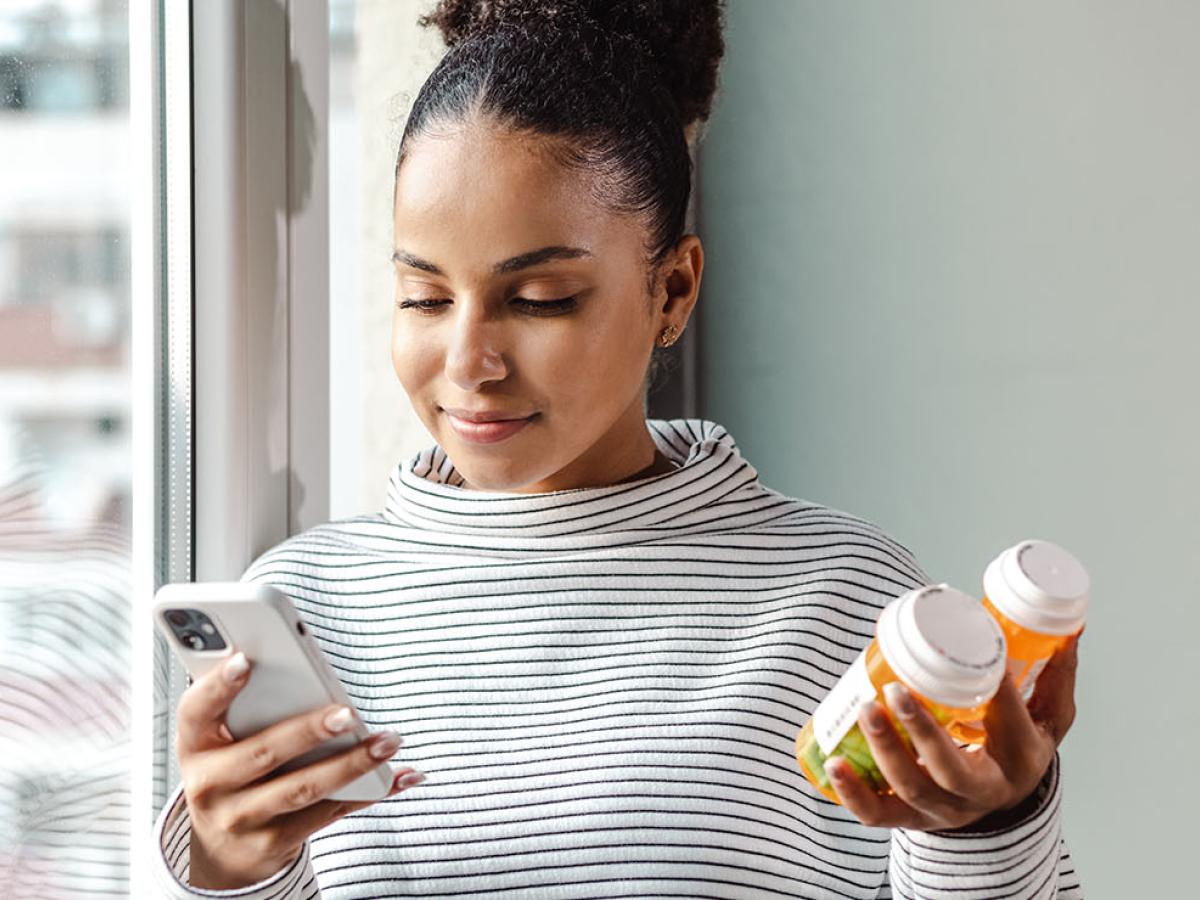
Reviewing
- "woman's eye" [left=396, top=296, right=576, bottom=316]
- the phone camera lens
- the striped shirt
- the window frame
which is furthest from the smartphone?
the window frame

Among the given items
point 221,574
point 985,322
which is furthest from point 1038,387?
point 221,574

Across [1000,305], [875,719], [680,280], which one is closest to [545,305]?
[680,280]

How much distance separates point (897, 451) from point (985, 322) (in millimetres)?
174

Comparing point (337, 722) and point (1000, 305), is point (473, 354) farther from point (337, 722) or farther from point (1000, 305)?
point (1000, 305)

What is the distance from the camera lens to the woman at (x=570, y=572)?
853 millimetres

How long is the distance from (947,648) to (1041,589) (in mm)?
61

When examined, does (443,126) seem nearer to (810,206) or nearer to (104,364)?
(104,364)

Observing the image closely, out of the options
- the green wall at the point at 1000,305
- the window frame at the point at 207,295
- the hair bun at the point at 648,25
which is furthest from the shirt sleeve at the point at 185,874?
the green wall at the point at 1000,305

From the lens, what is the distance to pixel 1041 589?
0.62 meters

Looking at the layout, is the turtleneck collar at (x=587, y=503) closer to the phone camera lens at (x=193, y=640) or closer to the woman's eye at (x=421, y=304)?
the woman's eye at (x=421, y=304)

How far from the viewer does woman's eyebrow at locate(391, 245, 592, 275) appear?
0.84 meters

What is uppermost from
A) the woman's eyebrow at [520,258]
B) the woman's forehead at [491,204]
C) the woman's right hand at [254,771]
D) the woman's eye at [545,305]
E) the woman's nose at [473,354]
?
the woman's forehead at [491,204]

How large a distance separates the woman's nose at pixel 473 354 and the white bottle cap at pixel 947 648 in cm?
33

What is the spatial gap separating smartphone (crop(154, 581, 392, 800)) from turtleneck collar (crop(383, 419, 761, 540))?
0.29 meters
